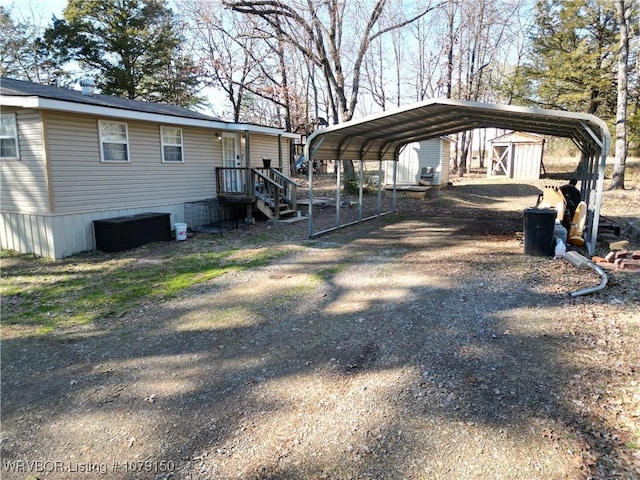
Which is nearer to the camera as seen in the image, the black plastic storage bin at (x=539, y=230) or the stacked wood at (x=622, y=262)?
the stacked wood at (x=622, y=262)

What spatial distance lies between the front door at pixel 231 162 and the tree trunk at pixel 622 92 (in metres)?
14.6

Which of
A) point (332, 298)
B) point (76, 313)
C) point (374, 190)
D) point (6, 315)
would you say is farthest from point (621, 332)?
point (374, 190)

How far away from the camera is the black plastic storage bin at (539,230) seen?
7098 mm

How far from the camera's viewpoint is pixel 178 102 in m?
26.8

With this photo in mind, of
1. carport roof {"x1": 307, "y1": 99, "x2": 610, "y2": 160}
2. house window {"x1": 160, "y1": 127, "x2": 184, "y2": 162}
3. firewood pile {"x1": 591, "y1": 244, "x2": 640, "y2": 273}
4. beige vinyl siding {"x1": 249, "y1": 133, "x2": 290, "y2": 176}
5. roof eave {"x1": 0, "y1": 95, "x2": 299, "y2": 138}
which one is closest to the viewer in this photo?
firewood pile {"x1": 591, "y1": 244, "x2": 640, "y2": 273}

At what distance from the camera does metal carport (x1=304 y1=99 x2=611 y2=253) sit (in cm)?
709

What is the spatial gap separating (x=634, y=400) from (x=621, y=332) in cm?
133

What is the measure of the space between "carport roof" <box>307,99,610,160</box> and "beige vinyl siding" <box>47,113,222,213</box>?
400 centimetres

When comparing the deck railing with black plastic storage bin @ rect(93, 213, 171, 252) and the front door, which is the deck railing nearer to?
the front door

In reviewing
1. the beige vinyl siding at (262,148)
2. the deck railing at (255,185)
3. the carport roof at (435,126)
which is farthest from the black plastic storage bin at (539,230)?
the beige vinyl siding at (262,148)

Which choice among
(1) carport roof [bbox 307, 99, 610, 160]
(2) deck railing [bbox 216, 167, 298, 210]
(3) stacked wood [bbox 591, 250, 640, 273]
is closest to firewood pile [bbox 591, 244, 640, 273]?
(3) stacked wood [bbox 591, 250, 640, 273]

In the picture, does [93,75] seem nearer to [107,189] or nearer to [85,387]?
[107,189]

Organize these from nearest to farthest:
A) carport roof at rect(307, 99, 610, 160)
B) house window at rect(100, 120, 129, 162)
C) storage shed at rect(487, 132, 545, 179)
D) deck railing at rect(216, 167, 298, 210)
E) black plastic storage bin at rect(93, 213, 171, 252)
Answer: carport roof at rect(307, 99, 610, 160), black plastic storage bin at rect(93, 213, 171, 252), house window at rect(100, 120, 129, 162), deck railing at rect(216, 167, 298, 210), storage shed at rect(487, 132, 545, 179)

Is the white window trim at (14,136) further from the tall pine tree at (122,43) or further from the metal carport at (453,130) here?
the tall pine tree at (122,43)
